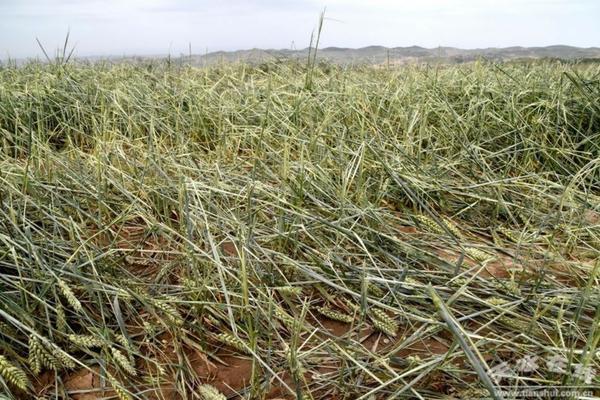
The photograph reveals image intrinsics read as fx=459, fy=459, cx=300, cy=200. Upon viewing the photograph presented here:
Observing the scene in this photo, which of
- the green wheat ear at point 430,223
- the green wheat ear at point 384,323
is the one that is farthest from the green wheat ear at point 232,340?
the green wheat ear at point 430,223

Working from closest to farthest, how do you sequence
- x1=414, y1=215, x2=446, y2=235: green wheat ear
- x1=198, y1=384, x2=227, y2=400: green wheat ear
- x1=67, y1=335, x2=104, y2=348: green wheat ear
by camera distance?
x1=198, y1=384, x2=227, y2=400: green wheat ear
x1=67, y1=335, x2=104, y2=348: green wheat ear
x1=414, y1=215, x2=446, y2=235: green wheat ear

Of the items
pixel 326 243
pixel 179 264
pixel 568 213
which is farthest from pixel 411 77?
pixel 179 264

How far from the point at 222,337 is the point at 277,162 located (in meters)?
0.96

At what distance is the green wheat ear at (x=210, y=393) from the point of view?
0.84m

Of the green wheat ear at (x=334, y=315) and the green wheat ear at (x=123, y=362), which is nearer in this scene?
the green wheat ear at (x=123, y=362)

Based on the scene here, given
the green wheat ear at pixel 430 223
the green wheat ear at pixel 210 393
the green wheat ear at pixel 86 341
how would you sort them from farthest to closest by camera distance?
the green wheat ear at pixel 430 223
the green wheat ear at pixel 86 341
the green wheat ear at pixel 210 393

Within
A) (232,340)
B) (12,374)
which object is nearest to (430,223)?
(232,340)

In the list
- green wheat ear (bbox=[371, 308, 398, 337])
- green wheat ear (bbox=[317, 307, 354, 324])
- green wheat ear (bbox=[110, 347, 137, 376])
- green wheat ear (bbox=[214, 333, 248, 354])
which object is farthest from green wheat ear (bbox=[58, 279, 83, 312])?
green wheat ear (bbox=[371, 308, 398, 337])

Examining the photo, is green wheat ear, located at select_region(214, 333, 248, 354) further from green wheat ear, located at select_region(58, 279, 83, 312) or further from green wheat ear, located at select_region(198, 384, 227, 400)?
green wheat ear, located at select_region(58, 279, 83, 312)

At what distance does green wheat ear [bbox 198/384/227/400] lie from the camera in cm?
84

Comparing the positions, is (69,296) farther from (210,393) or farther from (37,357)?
(210,393)

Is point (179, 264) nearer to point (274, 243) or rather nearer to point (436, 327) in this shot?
point (274, 243)

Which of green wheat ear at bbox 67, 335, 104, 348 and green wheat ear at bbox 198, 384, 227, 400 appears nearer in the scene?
green wheat ear at bbox 198, 384, 227, 400

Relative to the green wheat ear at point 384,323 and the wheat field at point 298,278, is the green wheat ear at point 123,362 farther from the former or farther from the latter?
the green wheat ear at point 384,323
